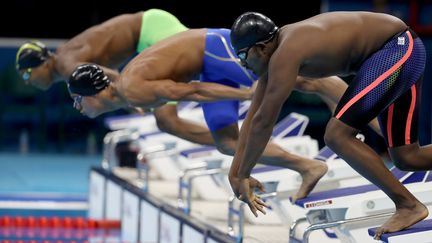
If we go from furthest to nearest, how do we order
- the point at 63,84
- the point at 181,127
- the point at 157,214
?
1. the point at 63,84
2. the point at 157,214
3. the point at 181,127

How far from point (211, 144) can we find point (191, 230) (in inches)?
28.1

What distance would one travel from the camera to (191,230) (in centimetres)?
588

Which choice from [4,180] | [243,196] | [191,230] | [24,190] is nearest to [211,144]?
[191,230]

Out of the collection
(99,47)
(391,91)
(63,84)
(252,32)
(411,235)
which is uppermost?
(252,32)

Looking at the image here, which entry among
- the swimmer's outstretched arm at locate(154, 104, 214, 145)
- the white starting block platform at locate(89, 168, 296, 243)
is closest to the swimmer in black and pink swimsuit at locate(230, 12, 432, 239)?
the white starting block platform at locate(89, 168, 296, 243)

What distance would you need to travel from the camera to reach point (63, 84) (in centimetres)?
1273

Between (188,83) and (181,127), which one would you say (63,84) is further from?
(188,83)

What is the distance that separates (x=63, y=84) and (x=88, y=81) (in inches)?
286

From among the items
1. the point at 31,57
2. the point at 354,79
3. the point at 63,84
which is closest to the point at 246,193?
the point at 354,79

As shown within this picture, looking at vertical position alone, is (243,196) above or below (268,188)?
above

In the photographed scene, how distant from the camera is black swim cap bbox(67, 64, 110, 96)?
5562 mm

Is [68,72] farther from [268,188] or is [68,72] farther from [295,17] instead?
→ [295,17]

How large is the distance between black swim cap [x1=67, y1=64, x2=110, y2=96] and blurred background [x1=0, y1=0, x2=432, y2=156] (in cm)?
701

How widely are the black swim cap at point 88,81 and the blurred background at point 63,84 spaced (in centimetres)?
701
